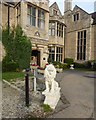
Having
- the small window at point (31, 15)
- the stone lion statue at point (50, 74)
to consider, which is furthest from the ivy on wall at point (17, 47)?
the stone lion statue at point (50, 74)

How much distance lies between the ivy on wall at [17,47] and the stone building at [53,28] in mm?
943

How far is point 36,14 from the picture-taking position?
11445 millimetres

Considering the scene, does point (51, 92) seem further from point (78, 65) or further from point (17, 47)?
point (78, 65)

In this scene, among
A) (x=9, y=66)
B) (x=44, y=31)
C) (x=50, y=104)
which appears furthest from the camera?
(x=44, y=31)

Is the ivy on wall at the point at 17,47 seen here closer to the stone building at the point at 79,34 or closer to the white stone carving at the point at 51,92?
the white stone carving at the point at 51,92

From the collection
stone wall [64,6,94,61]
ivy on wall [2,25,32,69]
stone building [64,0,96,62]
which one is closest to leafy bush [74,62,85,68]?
stone building [64,0,96,62]

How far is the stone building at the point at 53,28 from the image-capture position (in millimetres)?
10875

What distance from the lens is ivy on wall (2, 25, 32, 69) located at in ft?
32.7

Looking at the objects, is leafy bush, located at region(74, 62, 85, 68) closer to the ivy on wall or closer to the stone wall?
the stone wall

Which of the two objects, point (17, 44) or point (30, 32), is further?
point (30, 32)

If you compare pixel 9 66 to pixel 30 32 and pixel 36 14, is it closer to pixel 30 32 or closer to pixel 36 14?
pixel 30 32

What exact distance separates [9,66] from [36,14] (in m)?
6.47

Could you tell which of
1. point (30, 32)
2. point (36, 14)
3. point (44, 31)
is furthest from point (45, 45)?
point (36, 14)

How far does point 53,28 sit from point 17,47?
6532mm
